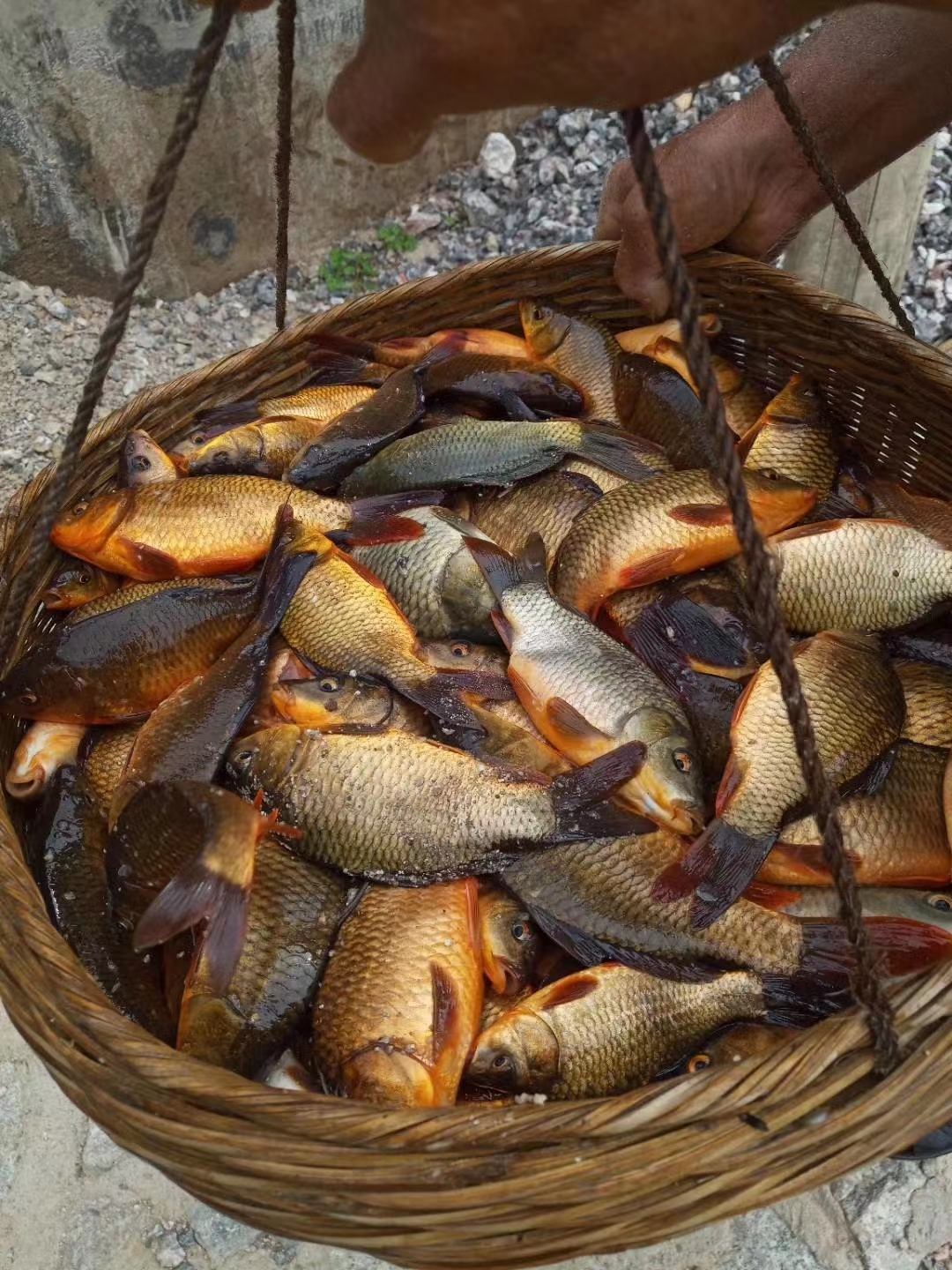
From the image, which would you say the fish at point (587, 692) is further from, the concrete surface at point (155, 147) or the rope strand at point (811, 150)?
the concrete surface at point (155, 147)

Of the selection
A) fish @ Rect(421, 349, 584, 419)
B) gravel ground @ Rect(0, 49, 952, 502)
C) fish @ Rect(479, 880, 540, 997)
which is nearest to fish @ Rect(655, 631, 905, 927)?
fish @ Rect(479, 880, 540, 997)

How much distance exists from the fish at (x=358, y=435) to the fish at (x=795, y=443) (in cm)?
76

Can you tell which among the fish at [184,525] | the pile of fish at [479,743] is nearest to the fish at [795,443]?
the pile of fish at [479,743]

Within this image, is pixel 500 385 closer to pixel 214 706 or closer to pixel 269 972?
pixel 214 706

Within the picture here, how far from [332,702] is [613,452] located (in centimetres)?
87

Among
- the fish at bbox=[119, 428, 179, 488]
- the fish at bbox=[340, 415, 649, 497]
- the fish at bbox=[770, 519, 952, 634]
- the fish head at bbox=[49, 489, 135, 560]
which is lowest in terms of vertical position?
the fish at bbox=[770, 519, 952, 634]

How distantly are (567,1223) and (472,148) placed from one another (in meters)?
4.82

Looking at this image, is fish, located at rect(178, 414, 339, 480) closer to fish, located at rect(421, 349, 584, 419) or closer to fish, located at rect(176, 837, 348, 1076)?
fish, located at rect(421, 349, 584, 419)

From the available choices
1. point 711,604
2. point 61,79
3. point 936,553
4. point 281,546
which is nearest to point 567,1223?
point 711,604

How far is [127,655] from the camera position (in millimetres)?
1784

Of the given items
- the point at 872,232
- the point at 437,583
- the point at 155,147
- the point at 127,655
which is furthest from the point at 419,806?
the point at 155,147

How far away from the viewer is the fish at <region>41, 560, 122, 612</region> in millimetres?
2033

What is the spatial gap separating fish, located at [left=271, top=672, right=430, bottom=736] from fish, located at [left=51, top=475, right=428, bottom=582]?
0.38 metres

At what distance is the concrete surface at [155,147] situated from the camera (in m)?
3.60
